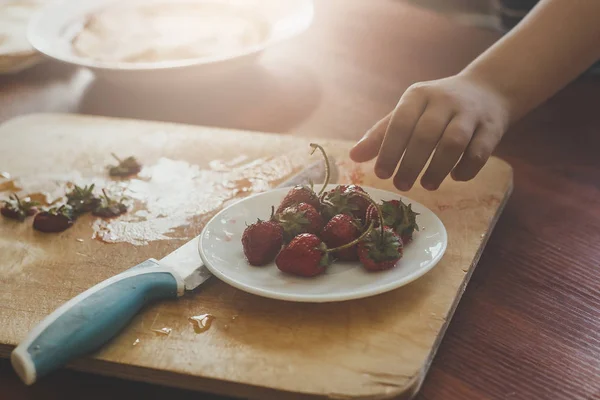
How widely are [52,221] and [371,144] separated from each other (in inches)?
17.3

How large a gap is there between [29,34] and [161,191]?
562 millimetres

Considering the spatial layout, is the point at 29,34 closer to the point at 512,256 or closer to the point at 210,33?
the point at 210,33

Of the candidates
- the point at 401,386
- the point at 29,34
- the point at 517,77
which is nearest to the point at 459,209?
the point at 517,77

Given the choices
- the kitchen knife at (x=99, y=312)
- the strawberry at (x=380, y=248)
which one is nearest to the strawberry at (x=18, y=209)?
the kitchen knife at (x=99, y=312)

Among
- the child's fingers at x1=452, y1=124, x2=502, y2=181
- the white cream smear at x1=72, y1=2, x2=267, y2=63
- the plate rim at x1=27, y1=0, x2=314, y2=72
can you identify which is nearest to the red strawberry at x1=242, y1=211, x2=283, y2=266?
the child's fingers at x1=452, y1=124, x2=502, y2=181

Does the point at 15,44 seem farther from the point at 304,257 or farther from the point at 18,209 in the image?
the point at 304,257

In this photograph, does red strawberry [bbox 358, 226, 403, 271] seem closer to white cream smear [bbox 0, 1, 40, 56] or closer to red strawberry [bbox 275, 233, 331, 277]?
red strawberry [bbox 275, 233, 331, 277]

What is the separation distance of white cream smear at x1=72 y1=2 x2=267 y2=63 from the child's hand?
505mm

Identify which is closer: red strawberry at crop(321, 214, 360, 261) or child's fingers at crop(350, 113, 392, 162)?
red strawberry at crop(321, 214, 360, 261)

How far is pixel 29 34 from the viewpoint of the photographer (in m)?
1.31

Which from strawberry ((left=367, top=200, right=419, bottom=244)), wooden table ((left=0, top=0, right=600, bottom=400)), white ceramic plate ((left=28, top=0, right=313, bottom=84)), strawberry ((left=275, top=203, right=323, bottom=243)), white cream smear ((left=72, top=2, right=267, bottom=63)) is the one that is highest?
strawberry ((left=275, top=203, right=323, bottom=243))

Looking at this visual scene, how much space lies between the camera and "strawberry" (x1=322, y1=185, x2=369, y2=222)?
779 millimetres

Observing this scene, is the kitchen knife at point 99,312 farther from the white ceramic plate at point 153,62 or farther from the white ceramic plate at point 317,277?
the white ceramic plate at point 153,62

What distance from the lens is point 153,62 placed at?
1.28m
